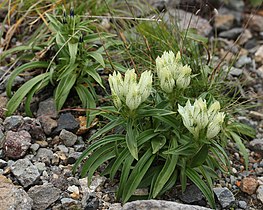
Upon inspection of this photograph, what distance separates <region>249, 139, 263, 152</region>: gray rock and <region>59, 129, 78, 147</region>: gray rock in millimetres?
1363

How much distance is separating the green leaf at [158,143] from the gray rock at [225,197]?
0.53 metres

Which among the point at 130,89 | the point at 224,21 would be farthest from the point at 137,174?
the point at 224,21

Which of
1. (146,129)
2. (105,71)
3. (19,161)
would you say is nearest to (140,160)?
(146,129)

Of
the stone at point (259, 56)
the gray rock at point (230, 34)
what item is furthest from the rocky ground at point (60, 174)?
the gray rock at point (230, 34)

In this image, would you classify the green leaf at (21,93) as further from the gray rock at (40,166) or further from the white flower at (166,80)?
the white flower at (166,80)

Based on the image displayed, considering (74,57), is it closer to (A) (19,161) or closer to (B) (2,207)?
(A) (19,161)

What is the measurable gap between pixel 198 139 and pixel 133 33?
1.95 metres

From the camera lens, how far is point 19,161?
3.48 meters

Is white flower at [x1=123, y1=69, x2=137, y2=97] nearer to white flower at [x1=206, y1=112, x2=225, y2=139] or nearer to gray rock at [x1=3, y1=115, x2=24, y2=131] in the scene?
white flower at [x1=206, y1=112, x2=225, y2=139]

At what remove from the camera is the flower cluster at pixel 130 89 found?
3.02m

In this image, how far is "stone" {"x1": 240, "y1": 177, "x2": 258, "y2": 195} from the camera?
11.9 feet

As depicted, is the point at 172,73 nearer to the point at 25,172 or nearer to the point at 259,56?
the point at 25,172

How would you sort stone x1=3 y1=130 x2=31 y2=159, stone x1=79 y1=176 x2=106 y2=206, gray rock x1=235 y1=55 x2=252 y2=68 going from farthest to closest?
gray rock x1=235 y1=55 x2=252 y2=68
stone x1=3 y1=130 x2=31 y2=159
stone x1=79 y1=176 x2=106 y2=206

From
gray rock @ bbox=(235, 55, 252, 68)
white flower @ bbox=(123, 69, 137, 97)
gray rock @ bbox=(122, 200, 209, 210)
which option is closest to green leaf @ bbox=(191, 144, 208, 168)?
gray rock @ bbox=(122, 200, 209, 210)
